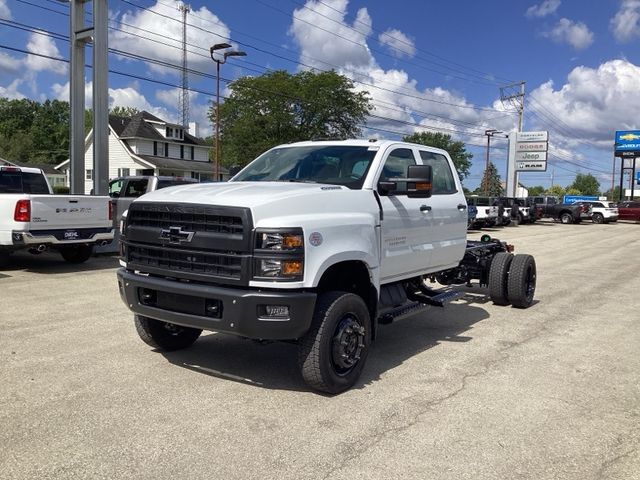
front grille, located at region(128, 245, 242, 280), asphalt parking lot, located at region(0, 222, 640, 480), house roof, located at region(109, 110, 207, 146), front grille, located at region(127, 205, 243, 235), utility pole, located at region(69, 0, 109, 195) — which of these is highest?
house roof, located at region(109, 110, 207, 146)

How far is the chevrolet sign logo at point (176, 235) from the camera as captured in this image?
4.51 meters

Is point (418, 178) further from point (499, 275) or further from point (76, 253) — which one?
point (76, 253)

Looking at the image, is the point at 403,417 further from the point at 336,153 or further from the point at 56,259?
the point at 56,259

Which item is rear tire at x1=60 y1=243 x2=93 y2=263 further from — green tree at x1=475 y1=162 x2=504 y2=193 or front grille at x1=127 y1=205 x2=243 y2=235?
green tree at x1=475 y1=162 x2=504 y2=193

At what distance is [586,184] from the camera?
18538cm

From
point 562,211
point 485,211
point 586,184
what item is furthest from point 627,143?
point 586,184

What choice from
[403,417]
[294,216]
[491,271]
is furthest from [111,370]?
[491,271]

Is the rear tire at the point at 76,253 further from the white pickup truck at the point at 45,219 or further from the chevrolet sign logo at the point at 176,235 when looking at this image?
the chevrolet sign logo at the point at 176,235

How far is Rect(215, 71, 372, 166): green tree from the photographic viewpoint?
153 ft

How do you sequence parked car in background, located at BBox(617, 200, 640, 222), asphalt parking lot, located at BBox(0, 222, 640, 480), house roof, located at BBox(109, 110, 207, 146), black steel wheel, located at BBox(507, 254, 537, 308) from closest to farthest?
asphalt parking lot, located at BBox(0, 222, 640, 480) → black steel wheel, located at BBox(507, 254, 537, 308) → parked car in background, located at BBox(617, 200, 640, 222) → house roof, located at BBox(109, 110, 207, 146)

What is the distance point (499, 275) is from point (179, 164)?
50404 mm

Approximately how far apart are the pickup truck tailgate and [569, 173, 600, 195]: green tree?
7434 inches

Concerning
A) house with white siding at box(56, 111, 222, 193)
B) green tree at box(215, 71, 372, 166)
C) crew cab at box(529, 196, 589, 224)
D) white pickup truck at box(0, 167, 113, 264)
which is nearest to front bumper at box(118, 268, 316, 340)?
white pickup truck at box(0, 167, 113, 264)

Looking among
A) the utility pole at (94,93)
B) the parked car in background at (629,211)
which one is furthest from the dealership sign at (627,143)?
the utility pole at (94,93)
